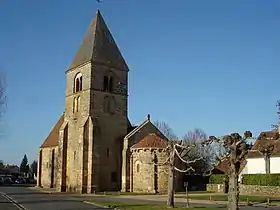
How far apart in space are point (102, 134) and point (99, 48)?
12293 mm

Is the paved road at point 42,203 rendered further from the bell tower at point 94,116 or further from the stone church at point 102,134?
the bell tower at point 94,116

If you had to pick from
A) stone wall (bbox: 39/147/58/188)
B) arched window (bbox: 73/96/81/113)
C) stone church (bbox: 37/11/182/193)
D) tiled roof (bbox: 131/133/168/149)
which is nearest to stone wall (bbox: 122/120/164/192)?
stone church (bbox: 37/11/182/193)

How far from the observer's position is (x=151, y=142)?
52125 millimetres

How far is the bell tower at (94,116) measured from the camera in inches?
2114

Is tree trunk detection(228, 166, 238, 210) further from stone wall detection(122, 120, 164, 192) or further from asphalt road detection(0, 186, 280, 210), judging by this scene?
stone wall detection(122, 120, 164, 192)

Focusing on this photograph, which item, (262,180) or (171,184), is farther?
(262,180)

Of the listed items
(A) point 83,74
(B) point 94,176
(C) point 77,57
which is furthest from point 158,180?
(C) point 77,57

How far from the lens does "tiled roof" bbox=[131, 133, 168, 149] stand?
51447mm

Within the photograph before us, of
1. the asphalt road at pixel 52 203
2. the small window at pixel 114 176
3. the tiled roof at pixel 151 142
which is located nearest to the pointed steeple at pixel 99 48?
the tiled roof at pixel 151 142

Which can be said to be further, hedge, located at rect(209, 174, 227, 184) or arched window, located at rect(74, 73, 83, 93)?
arched window, located at rect(74, 73, 83, 93)

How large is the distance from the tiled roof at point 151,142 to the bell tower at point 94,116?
15.5 feet

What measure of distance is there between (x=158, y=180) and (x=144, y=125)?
9453 millimetres

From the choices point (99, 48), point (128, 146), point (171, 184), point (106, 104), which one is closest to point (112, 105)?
point (106, 104)

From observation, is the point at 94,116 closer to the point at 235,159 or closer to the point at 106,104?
the point at 106,104
